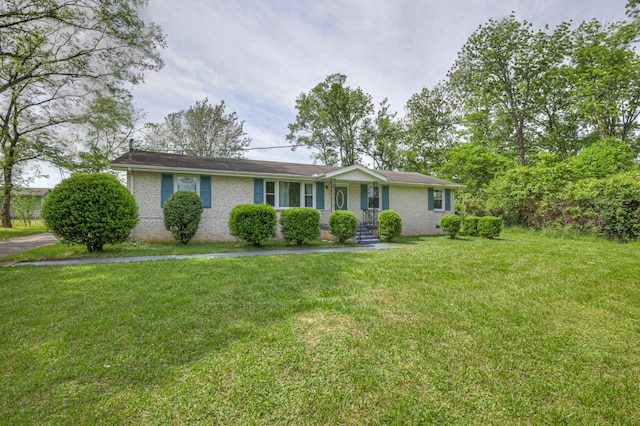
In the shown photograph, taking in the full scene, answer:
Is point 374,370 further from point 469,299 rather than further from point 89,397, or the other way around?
point 469,299

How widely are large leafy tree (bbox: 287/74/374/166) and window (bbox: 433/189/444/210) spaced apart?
13.6 meters

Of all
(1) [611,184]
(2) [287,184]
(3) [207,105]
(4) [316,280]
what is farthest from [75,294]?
Answer: (3) [207,105]

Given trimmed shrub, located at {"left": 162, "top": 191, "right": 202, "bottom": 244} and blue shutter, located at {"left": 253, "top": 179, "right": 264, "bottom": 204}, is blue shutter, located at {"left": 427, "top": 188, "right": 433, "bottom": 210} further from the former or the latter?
trimmed shrub, located at {"left": 162, "top": 191, "right": 202, "bottom": 244}

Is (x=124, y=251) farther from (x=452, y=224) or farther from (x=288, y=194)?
(x=452, y=224)

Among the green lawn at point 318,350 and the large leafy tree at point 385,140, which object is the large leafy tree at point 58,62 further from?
the large leafy tree at point 385,140

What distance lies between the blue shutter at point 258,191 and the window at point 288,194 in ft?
0.83

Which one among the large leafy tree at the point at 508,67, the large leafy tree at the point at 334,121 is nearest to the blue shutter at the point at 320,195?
the large leafy tree at the point at 334,121

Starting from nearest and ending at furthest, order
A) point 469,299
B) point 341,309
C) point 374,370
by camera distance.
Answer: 1. point 374,370
2. point 341,309
3. point 469,299

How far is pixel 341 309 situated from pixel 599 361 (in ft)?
8.63

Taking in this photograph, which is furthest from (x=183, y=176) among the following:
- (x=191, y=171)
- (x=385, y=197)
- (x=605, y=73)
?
(x=605, y=73)

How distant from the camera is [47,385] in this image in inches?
83.2

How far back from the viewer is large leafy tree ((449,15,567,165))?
753 inches

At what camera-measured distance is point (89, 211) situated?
768 cm

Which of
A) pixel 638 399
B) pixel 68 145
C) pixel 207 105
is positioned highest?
pixel 207 105
